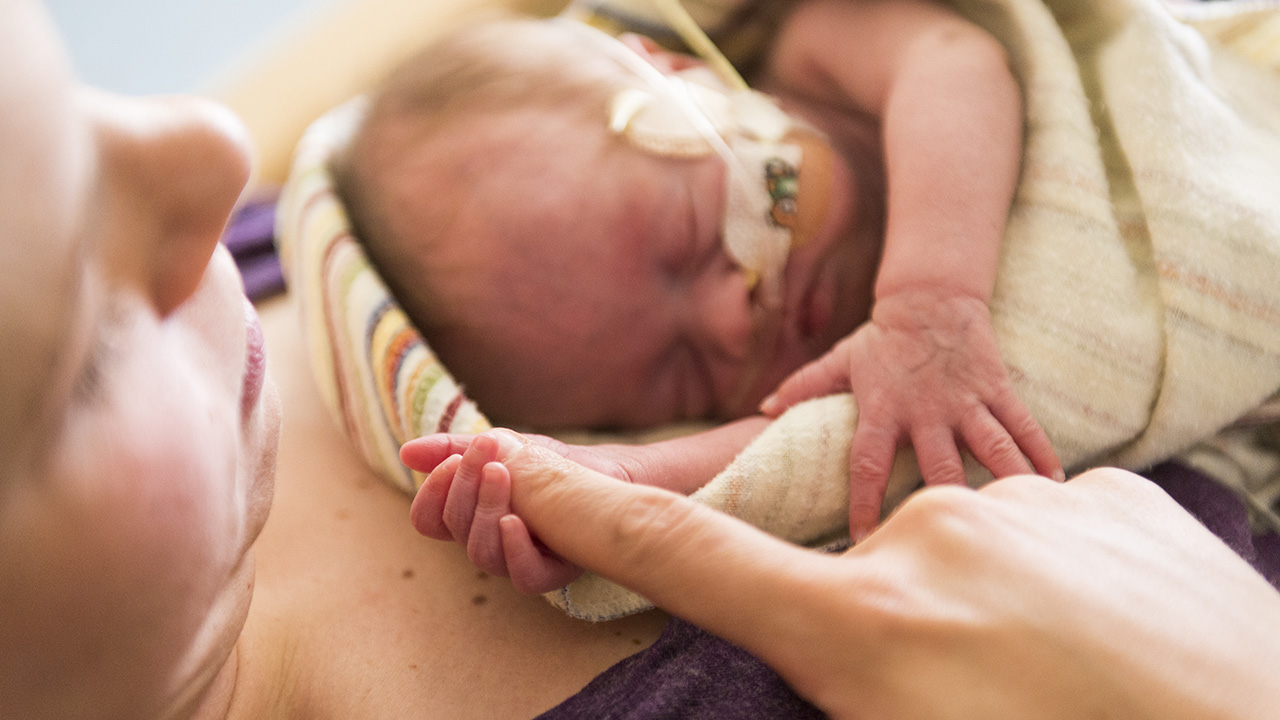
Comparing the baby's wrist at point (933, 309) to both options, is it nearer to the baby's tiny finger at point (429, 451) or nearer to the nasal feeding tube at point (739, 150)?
the nasal feeding tube at point (739, 150)

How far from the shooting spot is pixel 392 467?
2.63 ft

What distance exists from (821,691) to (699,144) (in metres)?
0.58

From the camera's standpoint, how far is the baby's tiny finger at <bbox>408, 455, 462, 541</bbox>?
0.58 m

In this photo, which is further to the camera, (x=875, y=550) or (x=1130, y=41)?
(x=1130, y=41)

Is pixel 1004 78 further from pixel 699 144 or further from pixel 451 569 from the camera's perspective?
pixel 451 569

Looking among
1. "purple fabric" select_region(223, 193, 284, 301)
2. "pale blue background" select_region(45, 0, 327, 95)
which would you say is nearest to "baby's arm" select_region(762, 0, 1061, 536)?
"purple fabric" select_region(223, 193, 284, 301)

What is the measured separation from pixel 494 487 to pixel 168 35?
4.92 ft

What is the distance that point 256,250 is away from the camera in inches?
A: 49.9

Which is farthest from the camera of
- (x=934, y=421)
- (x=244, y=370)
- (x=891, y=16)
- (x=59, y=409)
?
(x=891, y=16)

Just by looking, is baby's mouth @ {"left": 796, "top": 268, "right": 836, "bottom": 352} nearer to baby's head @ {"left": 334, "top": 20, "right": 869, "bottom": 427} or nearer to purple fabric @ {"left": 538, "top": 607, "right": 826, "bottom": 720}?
baby's head @ {"left": 334, "top": 20, "right": 869, "bottom": 427}

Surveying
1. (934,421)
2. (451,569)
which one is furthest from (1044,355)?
(451,569)

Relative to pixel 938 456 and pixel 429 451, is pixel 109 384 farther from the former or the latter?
pixel 938 456

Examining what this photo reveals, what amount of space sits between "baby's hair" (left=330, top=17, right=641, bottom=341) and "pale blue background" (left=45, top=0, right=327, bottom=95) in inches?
27.2

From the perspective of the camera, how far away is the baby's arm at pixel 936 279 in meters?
0.67
